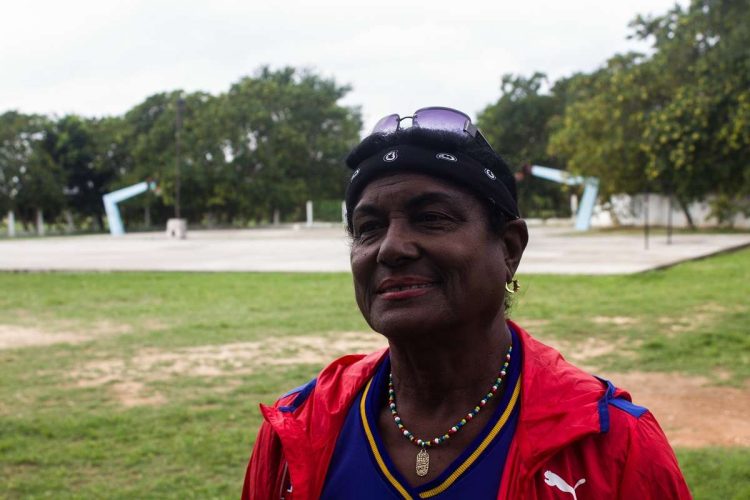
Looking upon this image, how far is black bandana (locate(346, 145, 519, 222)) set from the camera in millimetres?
1688

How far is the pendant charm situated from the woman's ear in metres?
0.42

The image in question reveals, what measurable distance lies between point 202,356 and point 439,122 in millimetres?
6668

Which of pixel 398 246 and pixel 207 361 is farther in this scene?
pixel 207 361

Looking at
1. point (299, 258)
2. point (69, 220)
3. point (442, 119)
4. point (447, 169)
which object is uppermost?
point (442, 119)

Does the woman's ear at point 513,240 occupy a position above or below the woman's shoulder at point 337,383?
above

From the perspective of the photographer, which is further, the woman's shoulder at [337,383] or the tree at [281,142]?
the tree at [281,142]

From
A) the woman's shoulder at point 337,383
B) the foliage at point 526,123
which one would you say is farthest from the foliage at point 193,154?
the woman's shoulder at point 337,383

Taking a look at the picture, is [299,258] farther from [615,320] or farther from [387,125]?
[387,125]

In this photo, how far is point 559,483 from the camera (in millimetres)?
1504

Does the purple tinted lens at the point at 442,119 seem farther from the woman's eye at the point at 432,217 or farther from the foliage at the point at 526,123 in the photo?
the foliage at the point at 526,123

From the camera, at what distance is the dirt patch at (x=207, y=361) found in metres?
6.95

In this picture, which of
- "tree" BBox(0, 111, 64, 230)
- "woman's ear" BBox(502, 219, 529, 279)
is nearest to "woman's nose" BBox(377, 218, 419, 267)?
"woman's ear" BBox(502, 219, 529, 279)

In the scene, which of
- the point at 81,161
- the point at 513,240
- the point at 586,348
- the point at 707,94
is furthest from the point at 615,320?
the point at 81,161

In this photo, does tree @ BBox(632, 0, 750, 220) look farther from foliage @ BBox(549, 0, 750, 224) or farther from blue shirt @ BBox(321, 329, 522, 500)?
blue shirt @ BBox(321, 329, 522, 500)
